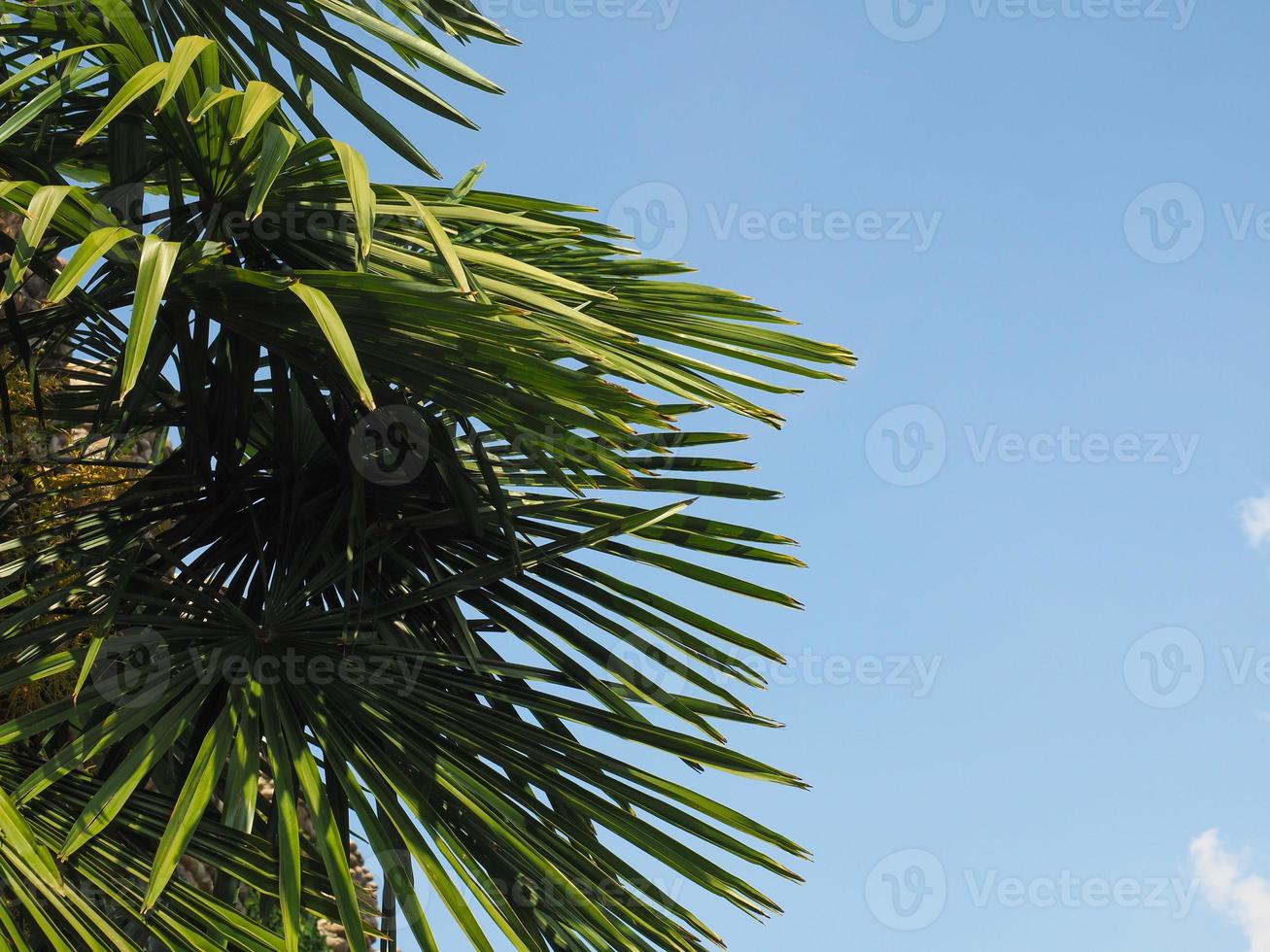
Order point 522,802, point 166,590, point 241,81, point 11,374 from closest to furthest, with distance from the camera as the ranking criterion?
point 522,802 → point 166,590 → point 241,81 → point 11,374

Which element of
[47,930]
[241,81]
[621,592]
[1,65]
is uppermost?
[241,81]

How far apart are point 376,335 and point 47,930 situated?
967 mm

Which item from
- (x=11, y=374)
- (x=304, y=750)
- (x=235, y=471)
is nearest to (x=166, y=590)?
(x=235, y=471)

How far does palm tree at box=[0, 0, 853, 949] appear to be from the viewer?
1724 mm

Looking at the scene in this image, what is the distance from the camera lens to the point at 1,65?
244 centimetres

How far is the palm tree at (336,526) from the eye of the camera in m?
1.72

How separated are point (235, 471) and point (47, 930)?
1163 millimetres

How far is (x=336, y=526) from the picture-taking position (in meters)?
2.36

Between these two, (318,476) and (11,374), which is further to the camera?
(11,374)

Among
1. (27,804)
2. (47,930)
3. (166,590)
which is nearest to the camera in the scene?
(47,930)

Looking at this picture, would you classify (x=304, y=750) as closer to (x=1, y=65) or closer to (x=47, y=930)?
(x=47, y=930)

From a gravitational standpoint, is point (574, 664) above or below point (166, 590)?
above

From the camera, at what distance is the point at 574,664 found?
7.71 feet

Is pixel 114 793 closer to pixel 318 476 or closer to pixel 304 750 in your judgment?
pixel 304 750
